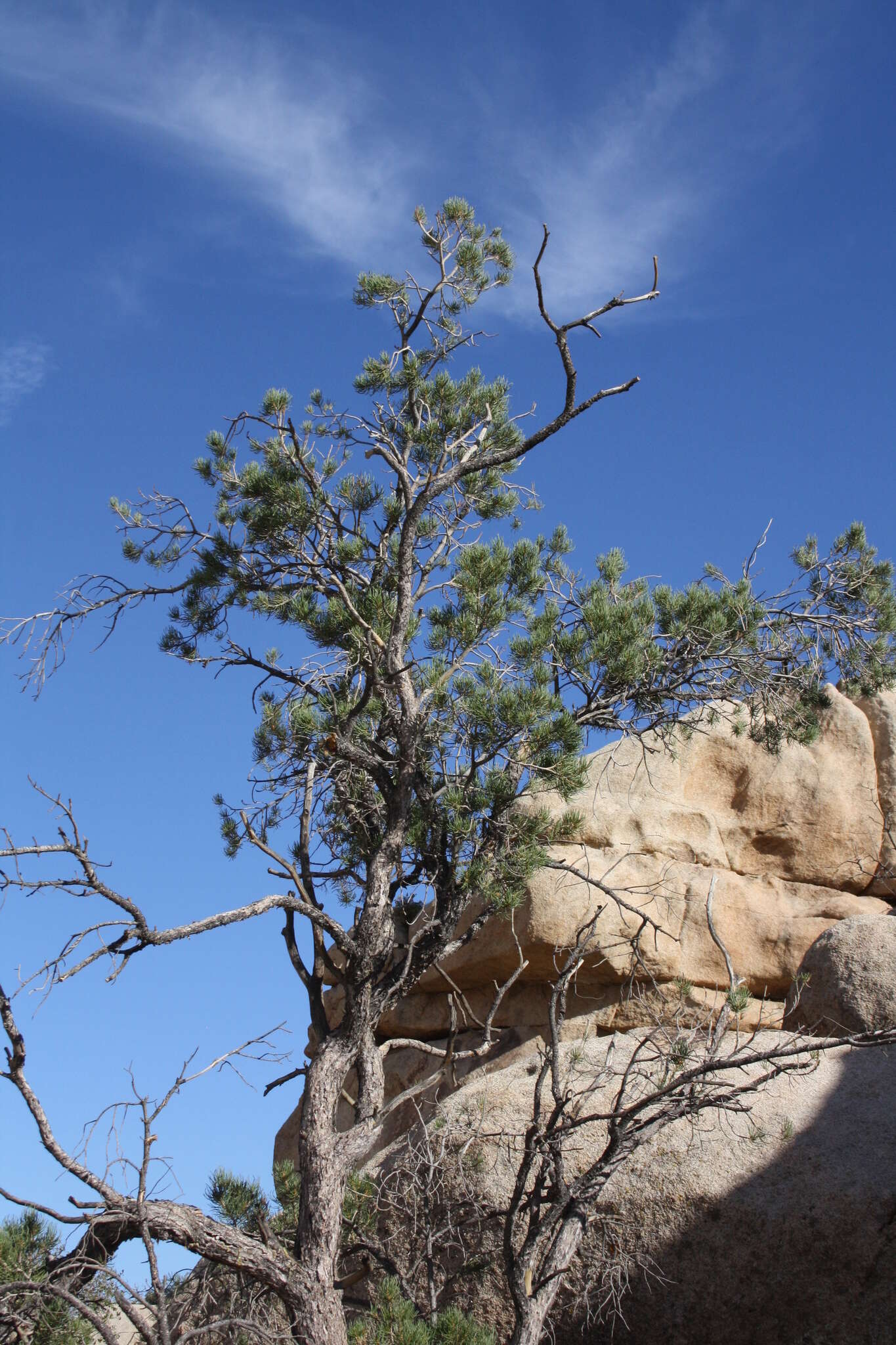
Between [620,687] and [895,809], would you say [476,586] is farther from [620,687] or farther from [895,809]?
[895,809]

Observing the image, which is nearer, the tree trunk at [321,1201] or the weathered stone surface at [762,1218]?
the tree trunk at [321,1201]

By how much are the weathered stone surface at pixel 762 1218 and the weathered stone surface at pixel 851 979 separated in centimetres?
84

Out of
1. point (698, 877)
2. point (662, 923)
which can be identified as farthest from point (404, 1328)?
point (698, 877)

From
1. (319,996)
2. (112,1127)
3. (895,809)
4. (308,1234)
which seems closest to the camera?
(112,1127)

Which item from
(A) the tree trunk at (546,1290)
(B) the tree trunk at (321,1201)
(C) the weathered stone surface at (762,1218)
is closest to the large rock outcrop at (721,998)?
(C) the weathered stone surface at (762,1218)

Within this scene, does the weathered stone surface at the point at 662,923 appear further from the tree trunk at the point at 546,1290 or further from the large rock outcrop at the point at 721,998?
the tree trunk at the point at 546,1290

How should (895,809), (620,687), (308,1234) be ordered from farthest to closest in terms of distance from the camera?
(895,809), (620,687), (308,1234)

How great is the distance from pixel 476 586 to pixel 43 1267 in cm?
476

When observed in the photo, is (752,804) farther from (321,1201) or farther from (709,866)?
(321,1201)

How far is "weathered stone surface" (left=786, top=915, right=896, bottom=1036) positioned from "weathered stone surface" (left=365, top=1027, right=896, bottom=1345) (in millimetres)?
844

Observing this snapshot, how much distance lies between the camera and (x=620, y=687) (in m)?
8.49

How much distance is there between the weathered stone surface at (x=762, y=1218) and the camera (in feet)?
21.6

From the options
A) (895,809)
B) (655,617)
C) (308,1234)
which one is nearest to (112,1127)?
(308,1234)

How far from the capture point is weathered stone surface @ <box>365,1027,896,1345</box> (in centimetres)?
660
